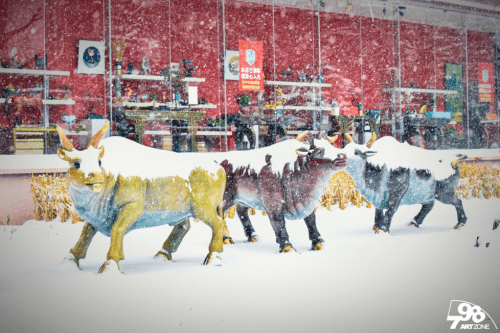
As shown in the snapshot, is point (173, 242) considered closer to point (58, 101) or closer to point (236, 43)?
point (58, 101)

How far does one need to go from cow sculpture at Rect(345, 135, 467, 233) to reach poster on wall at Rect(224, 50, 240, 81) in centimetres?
204

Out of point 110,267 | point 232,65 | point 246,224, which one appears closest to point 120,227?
point 110,267

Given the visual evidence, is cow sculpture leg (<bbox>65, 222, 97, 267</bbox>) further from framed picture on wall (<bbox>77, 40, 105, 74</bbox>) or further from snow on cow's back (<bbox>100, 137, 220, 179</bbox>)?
framed picture on wall (<bbox>77, 40, 105, 74</bbox>)

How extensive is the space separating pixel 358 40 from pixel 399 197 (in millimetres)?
2582

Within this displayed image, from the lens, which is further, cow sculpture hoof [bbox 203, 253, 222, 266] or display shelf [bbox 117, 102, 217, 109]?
display shelf [bbox 117, 102, 217, 109]

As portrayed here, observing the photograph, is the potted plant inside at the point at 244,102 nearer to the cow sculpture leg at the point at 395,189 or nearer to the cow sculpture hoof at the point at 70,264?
the cow sculpture leg at the point at 395,189

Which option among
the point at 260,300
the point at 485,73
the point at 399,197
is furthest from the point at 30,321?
the point at 485,73

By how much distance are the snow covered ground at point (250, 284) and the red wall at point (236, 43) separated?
5.63ft

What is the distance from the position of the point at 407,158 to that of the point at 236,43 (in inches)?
88.9

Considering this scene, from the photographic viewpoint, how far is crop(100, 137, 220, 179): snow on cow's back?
148cm

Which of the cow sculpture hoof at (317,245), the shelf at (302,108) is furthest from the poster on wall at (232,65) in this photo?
the cow sculpture hoof at (317,245)

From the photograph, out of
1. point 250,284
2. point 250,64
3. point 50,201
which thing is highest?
point 250,64

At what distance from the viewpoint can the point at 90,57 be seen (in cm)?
357

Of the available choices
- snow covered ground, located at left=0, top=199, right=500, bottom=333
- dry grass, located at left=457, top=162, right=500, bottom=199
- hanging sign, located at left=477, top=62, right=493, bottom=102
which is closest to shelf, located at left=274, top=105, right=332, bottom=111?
dry grass, located at left=457, top=162, right=500, bottom=199
